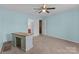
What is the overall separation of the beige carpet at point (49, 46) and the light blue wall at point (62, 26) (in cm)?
11

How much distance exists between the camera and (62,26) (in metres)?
1.60

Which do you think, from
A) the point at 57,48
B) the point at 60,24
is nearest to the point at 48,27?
the point at 60,24

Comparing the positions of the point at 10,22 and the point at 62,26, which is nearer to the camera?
the point at 10,22

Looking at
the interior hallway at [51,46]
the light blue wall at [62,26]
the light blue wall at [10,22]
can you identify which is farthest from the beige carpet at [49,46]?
the light blue wall at [10,22]

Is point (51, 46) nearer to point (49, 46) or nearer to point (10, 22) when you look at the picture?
point (49, 46)

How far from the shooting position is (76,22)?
4.74 feet

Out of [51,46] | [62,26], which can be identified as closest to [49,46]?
[51,46]

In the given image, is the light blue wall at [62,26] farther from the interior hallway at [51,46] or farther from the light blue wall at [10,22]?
the light blue wall at [10,22]

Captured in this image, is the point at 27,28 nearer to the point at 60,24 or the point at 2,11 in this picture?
the point at 2,11

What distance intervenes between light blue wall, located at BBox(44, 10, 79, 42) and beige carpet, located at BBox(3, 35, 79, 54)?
0.11 metres

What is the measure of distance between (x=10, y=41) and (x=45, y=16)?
0.72 m

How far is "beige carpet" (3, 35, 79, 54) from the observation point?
1.35 m

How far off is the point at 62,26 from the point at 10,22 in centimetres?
92

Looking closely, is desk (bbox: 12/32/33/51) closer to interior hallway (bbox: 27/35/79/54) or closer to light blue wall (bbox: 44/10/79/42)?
interior hallway (bbox: 27/35/79/54)
